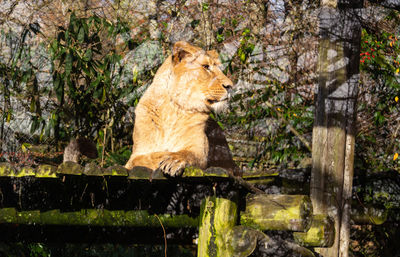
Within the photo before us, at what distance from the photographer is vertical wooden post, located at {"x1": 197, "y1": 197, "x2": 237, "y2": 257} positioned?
9.00ft

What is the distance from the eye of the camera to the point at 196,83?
3.60m

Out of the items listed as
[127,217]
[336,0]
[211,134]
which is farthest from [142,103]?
[336,0]

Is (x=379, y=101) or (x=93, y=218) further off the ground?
(x=379, y=101)

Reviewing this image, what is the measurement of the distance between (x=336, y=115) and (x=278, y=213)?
118 centimetres

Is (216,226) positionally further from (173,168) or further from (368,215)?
(368,215)

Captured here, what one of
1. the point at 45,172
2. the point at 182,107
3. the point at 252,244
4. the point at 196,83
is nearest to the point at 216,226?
the point at 252,244

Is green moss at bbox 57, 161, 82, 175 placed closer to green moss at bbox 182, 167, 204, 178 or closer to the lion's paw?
the lion's paw

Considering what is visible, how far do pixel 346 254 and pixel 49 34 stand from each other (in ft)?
14.9

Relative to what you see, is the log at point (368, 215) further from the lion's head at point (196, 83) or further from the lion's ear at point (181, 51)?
the lion's ear at point (181, 51)

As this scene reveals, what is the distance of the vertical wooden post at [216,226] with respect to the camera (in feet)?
9.00

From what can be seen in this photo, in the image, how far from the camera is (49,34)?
606 cm

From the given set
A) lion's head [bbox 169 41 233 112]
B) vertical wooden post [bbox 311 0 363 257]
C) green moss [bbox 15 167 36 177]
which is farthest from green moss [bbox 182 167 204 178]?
vertical wooden post [bbox 311 0 363 257]

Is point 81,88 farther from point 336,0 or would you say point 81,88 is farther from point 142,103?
point 336,0

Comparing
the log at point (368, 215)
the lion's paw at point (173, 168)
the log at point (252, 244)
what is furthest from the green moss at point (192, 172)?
the log at point (368, 215)
